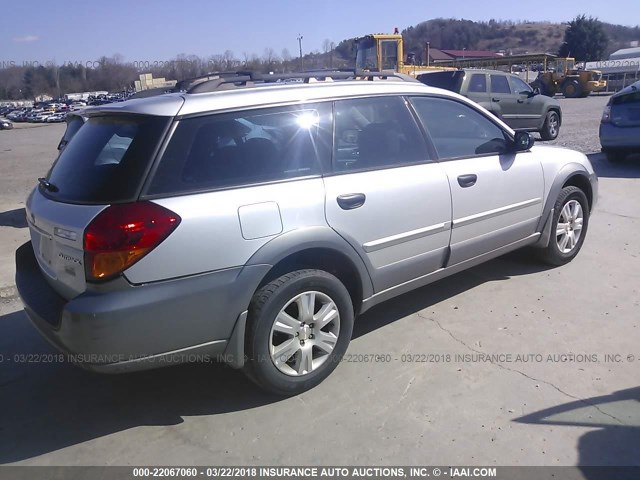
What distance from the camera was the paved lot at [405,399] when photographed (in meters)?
2.76

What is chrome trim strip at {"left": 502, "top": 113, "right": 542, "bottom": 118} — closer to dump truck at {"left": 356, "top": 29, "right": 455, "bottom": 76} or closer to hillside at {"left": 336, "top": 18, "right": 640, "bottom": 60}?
dump truck at {"left": 356, "top": 29, "right": 455, "bottom": 76}

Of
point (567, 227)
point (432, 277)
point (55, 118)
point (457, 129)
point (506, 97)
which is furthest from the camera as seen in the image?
point (55, 118)

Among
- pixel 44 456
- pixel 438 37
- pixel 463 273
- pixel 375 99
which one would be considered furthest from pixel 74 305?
pixel 438 37

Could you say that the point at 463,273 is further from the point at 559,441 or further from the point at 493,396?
the point at 559,441

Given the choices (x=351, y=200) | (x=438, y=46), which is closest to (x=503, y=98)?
(x=351, y=200)

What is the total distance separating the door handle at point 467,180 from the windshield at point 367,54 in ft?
55.1

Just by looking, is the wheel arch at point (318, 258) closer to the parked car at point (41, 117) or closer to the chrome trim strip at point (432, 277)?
the chrome trim strip at point (432, 277)

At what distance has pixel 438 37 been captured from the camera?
112 metres

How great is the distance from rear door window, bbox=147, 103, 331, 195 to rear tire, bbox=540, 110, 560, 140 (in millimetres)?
13048

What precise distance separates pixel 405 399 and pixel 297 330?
74 centimetres

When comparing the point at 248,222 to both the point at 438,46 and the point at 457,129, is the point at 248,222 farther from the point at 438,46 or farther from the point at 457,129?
the point at 438,46

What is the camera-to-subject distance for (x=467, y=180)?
13.1 ft

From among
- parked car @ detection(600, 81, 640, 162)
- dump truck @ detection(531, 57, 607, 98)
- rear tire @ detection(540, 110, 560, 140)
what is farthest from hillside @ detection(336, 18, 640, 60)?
parked car @ detection(600, 81, 640, 162)

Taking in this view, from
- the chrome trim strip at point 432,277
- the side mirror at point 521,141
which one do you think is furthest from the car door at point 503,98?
the chrome trim strip at point 432,277
